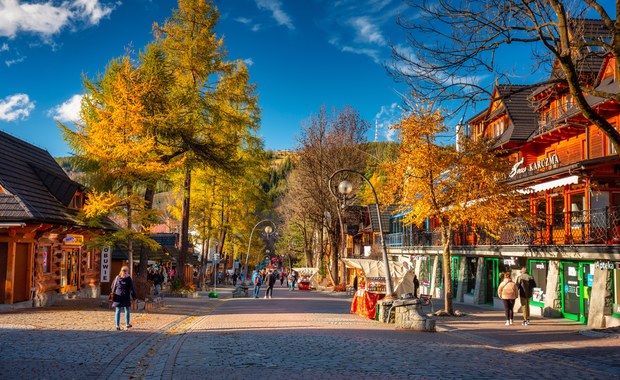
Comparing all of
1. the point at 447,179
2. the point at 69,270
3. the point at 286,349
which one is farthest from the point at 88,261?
the point at 286,349

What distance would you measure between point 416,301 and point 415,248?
2416cm

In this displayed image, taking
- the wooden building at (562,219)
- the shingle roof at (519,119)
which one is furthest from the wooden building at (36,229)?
the shingle roof at (519,119)

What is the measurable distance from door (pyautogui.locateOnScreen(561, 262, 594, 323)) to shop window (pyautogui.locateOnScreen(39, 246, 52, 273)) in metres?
20.9

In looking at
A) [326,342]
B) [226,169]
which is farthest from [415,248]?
[326,342]

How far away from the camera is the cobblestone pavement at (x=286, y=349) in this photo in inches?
432

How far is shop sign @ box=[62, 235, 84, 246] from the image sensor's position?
27.3 metres

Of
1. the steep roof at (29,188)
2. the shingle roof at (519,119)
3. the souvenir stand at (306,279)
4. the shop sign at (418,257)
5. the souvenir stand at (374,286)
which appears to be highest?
the shingle roof at (519,119)

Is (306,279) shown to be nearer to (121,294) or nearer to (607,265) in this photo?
(607,265)

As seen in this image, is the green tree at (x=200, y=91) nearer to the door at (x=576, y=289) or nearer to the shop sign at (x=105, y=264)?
the shop sign at (x=105, y=264)

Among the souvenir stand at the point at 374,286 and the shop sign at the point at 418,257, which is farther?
the shop sign at the point at 418,257

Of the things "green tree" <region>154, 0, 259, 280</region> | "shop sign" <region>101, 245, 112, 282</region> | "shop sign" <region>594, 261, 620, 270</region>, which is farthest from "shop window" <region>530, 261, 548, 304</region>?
"shop sign" <region>101, 245, 112, 282</region>

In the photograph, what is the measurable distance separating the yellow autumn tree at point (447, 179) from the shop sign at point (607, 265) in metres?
4.28

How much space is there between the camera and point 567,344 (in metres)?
16.4

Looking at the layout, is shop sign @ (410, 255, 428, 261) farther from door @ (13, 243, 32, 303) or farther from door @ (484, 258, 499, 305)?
door @ (13, 243, 32, 303)
